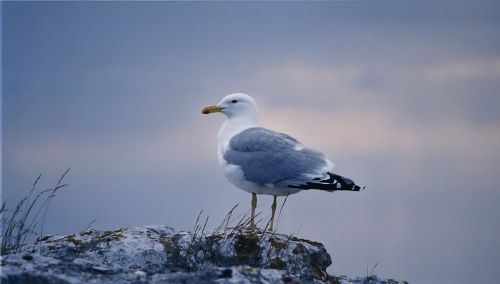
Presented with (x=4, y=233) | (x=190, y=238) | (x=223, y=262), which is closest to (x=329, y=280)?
(x=223, y=262)

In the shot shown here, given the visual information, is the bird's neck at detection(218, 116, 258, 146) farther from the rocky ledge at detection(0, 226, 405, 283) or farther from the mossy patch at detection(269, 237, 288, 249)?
the mossy patch at detection(269, 237, 288, 249)

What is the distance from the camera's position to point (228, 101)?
12.3m

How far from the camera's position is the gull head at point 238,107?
12.2 meters

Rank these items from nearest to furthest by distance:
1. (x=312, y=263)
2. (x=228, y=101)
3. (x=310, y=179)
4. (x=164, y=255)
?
(x=164, y=255), (x=312, y=263), (x=310, y=179), (x=228, y=101)

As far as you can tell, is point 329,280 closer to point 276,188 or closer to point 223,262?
point 223,262

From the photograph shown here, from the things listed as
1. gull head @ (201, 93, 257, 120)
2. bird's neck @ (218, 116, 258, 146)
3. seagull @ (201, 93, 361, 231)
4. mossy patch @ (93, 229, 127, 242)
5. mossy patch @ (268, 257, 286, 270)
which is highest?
gull head @ (201, 93, 257, 120)

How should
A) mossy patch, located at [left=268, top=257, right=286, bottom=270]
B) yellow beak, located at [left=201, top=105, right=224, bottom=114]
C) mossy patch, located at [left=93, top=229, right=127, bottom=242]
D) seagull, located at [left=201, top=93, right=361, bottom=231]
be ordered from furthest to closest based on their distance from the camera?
1. yellow beak, located at [left=201, top=105, right=224, bottom=114]
2. seagull, located at [left=201, top=93, right=361, bottom=231]
3. mossy patch, located at [left=93, top=229, right=127, bottom=242]
4. mossy patch, located at [left=268, top=257, right=286, bottom=270]

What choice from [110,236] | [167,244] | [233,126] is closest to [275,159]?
[233,126]

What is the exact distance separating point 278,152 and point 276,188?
602 millimetres

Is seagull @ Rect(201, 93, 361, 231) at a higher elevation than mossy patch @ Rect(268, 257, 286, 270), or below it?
higher

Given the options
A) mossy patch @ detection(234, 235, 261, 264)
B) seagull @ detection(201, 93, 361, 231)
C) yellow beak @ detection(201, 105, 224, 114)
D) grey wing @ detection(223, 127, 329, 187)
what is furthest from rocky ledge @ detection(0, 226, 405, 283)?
yellow beak @ detection(201, 105, 224, 114)

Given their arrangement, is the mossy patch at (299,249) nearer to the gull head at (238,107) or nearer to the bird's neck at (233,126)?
the bird's neck at (233,126)

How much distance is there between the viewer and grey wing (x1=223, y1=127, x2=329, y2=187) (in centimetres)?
1048

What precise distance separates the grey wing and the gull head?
3.38 ft
